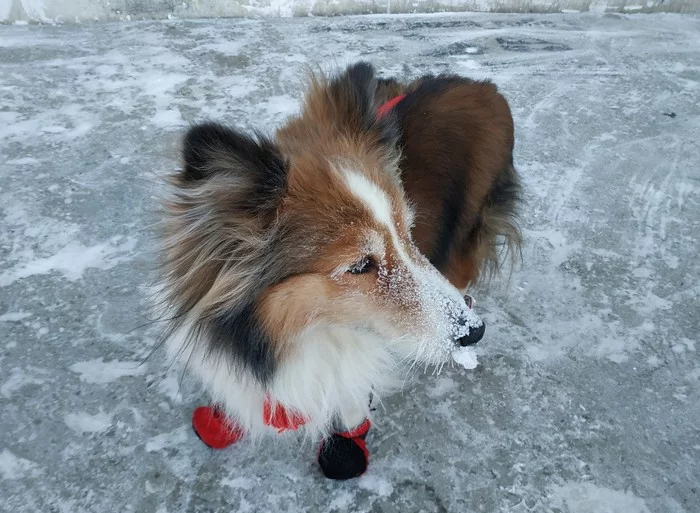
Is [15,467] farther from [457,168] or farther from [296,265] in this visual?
[457,168]

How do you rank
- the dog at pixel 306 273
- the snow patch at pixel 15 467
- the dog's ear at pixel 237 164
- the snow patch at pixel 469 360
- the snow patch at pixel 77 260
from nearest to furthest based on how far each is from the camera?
1. the dog's ear at pixel 237 164
2. the dog at pixel 306 273
3. the snow patch at pixel 15 467
4. the snow patch at pixel 469 360
5. the snow patch at pixel 77 260

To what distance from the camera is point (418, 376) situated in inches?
88.6

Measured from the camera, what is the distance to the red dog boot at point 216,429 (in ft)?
6.18

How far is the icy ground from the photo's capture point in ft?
6.16

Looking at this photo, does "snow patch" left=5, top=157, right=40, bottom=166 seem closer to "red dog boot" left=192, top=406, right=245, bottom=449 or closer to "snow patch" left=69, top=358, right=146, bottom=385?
"snow patch" left=69, top=358, right=146, bottom=385

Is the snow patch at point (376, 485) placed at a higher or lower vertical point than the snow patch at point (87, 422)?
lower

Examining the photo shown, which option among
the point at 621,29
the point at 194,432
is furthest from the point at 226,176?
the point at 621,29

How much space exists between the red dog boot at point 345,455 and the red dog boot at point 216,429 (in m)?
0.32

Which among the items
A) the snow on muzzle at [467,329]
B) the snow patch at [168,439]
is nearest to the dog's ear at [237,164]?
the snow on muzzle at [467,329]

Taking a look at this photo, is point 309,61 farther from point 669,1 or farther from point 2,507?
point 669,1

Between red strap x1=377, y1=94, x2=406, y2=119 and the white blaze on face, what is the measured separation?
0.42 meters

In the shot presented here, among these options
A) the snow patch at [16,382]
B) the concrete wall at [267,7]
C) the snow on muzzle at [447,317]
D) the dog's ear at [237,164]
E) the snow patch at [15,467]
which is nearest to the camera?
the dog's ear at [237,164]

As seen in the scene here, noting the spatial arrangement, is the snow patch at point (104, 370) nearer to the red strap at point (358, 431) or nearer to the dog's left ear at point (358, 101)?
the red strap at point (358, 431)

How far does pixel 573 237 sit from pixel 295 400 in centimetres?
201
